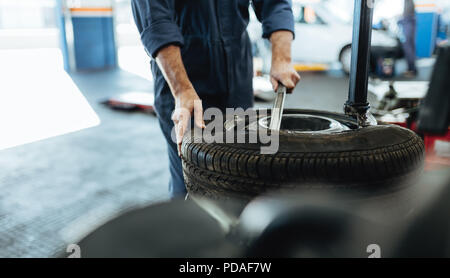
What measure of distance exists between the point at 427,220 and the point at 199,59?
2.66 ft

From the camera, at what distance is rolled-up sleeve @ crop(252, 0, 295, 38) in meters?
1.23

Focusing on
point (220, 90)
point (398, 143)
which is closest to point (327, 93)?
point (220, 90)

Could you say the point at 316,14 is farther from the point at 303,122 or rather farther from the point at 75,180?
the point at 303,122

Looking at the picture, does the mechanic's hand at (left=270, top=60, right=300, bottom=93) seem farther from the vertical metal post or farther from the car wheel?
the car wheel

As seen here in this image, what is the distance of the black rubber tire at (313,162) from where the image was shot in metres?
0.62

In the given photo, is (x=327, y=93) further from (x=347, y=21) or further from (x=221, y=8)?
(x=221, y=8)

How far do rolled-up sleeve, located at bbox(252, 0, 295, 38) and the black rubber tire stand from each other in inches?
23.4

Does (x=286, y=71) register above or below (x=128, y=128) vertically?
above

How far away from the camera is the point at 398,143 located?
68cm

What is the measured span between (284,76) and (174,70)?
11.0 inches

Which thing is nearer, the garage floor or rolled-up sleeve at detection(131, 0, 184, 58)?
rolled-up sleeve at detection(131, 0, 184, 58)

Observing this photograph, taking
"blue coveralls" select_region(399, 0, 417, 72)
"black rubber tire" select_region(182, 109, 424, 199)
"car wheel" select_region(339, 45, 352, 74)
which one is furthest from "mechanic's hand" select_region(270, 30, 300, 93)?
"car wheel" select_region(339, 45, 352, 74)

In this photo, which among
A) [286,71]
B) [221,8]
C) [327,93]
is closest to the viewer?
[286,71]

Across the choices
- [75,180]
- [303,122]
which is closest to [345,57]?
[75,180]
